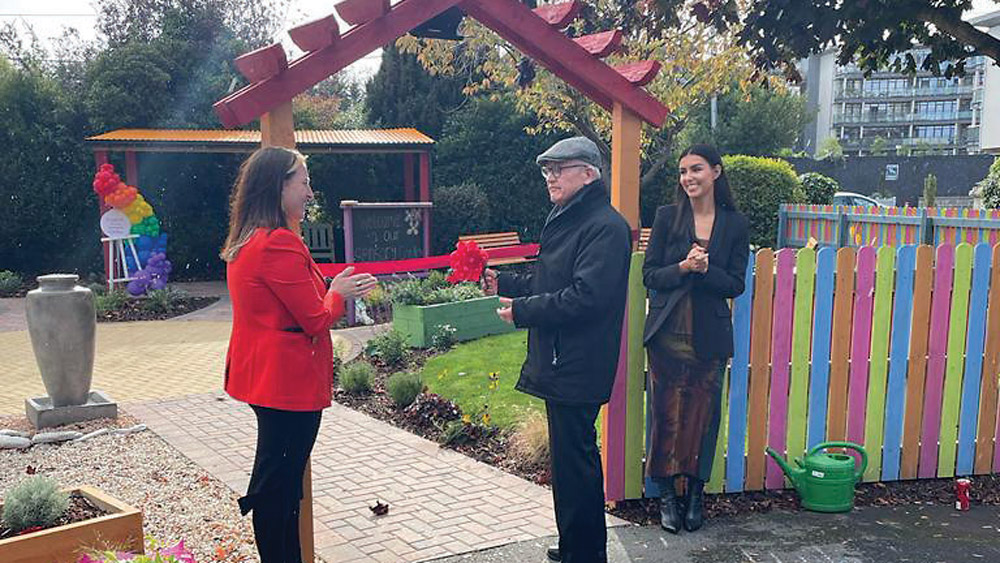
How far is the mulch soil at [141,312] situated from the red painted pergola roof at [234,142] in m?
3.09

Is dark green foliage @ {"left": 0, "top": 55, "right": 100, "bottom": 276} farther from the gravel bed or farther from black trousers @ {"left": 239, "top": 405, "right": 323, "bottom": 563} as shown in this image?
black trousers @ {"left": 239, "top": 405, "right": 323, "bottom": 563}

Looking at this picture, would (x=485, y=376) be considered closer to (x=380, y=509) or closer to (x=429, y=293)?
(x=429, y=293)

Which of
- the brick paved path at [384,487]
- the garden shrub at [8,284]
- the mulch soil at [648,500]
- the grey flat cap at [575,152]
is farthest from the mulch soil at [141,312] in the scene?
the grey flat cap at [575,152]

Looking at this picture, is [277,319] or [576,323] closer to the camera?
[277,319]

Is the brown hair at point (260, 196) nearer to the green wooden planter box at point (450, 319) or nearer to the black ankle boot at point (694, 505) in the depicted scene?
the black ankle boot at point (694, 505)

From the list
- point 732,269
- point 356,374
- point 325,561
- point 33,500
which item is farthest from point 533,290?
point 356,374

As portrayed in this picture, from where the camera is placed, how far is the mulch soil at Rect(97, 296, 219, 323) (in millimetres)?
12117

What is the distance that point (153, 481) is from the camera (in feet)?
16.3

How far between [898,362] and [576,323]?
8.30ft

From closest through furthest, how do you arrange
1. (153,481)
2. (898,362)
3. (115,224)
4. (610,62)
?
(898,362), (153,481), (610,62), (115,224)

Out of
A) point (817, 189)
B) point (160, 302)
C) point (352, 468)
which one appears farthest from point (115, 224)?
point (817, 189)

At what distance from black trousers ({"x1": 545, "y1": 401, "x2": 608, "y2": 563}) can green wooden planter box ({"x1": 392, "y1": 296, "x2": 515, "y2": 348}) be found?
5.54 m

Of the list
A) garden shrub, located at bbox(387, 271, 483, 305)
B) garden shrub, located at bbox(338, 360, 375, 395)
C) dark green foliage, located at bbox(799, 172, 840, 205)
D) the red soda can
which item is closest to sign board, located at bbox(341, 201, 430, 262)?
garden shrub, located at bbox(387, 271, 483, 305)

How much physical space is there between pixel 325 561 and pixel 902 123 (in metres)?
115
